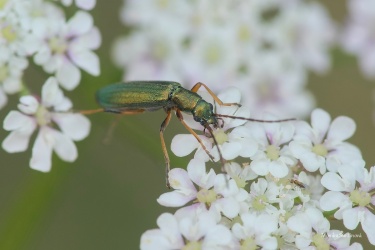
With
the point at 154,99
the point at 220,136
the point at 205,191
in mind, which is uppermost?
the point at 154,99

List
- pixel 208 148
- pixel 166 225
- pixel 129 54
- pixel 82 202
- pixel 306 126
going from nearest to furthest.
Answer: pixel 166 225, pixel 208 148, pixel 306 126, pixel 129 54, pixel 82 202

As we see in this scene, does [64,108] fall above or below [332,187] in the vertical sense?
above

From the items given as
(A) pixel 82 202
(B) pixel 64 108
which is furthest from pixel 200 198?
(A) pixel 82 202

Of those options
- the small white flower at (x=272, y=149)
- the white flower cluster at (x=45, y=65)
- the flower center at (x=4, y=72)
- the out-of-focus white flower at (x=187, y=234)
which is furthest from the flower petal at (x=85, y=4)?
the out-of-focus white flower at (x=187, y=234)

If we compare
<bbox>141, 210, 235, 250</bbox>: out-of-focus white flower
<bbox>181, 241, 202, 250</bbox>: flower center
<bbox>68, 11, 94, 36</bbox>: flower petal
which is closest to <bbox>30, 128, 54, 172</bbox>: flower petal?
<bbox>68, 11, 94, 36</bbox>: flower petal

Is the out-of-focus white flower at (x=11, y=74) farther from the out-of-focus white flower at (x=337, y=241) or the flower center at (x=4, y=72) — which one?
the out-of-focus white flower at (x=337, y=241)

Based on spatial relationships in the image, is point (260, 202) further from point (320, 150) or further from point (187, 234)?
point (320, 150)

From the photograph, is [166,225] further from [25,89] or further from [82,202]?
[82,202]

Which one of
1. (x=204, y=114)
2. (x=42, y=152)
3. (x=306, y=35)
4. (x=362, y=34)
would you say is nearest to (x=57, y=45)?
(x=42, y=152)
